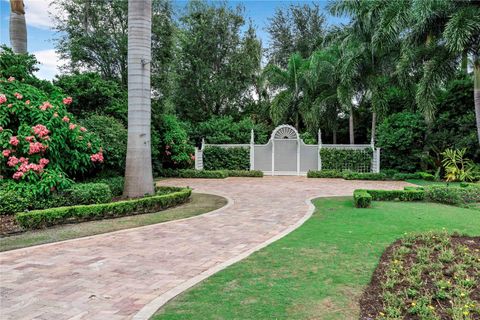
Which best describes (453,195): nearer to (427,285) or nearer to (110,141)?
(427,285)

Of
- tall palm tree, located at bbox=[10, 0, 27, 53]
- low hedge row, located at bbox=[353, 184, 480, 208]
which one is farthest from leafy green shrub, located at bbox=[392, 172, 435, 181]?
tall palm tree, located at bbox=[10, 0, 27, 53]

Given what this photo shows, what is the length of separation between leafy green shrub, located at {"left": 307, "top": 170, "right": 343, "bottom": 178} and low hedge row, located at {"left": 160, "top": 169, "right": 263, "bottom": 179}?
8.75ft

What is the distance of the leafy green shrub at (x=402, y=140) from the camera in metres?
19.3

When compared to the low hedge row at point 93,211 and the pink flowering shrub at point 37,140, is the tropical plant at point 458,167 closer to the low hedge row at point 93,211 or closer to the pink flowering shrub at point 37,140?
the low hedge row at point 93,211

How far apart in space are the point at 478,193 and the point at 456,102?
10.6 metres

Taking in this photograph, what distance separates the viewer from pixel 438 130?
19.7m

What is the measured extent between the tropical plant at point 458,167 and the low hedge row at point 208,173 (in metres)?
9.03

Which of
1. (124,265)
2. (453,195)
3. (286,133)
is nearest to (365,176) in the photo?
(286,133)

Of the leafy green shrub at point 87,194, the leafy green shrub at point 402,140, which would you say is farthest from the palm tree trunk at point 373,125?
the leafy green shrub at point 87,194

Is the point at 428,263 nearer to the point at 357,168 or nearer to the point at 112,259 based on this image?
the point at 112,259

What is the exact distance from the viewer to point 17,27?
11.4 meters

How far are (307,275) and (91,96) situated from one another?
1276 centimetres

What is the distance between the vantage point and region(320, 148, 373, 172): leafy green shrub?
1966 cm

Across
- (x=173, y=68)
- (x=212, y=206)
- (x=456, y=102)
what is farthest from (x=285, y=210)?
(x=173, y=68)
